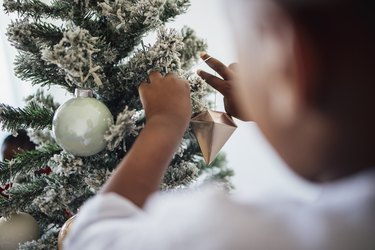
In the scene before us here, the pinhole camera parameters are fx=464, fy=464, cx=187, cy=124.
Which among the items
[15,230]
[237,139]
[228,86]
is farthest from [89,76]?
[237,139]

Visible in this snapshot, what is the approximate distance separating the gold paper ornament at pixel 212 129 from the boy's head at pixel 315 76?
29cm

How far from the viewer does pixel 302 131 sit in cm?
28

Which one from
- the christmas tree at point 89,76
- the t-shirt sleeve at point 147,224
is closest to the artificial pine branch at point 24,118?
the christmas tree at point 89,76

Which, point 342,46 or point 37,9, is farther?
point 37,9

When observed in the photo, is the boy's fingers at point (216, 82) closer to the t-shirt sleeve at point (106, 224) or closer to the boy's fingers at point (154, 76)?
the boy's fingers at point (154, 76)

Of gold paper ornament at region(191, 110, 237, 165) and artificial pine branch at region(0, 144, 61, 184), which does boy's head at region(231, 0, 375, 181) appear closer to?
gold paper ornament at region(191, 110, 237, 165)

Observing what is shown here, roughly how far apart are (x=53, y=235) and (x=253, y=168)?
42cm

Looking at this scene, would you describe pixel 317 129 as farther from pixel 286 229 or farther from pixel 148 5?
pixel 148 5

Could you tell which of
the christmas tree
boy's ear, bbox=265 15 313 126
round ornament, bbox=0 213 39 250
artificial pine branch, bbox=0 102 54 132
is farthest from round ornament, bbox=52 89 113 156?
boy's ear, bbox=265 15 313 126

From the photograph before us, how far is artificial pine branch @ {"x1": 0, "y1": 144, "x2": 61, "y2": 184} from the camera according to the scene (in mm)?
672

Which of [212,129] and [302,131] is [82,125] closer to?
[212,129]

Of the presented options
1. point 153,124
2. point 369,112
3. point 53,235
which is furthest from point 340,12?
point 53,235

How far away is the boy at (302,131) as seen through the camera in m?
0.26

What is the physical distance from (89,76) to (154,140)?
212 mm
